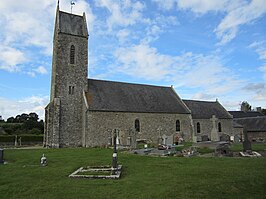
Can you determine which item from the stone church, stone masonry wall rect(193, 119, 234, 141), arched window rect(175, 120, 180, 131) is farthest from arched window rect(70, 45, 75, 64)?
stone masonry wall rect(193, 119, 234, 141)

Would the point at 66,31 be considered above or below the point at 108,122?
above

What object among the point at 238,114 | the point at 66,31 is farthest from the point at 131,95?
the point at 238,114

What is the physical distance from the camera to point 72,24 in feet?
104

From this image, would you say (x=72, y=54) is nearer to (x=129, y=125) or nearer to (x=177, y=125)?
(x=129, y=125)

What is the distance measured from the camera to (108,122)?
96.6ft

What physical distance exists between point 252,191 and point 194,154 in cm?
974

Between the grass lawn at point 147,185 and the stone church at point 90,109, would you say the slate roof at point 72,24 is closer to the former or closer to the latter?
the stone church at point 90,109

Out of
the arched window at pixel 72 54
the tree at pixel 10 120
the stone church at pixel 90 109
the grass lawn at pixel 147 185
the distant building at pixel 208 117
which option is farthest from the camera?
the tree at pixel 10 120

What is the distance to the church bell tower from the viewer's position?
28.3m

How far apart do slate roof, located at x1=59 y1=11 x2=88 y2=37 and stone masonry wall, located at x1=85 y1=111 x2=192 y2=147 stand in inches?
420

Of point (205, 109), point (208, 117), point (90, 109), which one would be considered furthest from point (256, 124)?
point (90, 109)

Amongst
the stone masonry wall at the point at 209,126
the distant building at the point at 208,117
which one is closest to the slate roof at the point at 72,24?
the distant building at the point at 208,117

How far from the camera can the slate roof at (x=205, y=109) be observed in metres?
38.1

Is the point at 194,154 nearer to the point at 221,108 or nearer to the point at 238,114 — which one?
the point at 221,108
